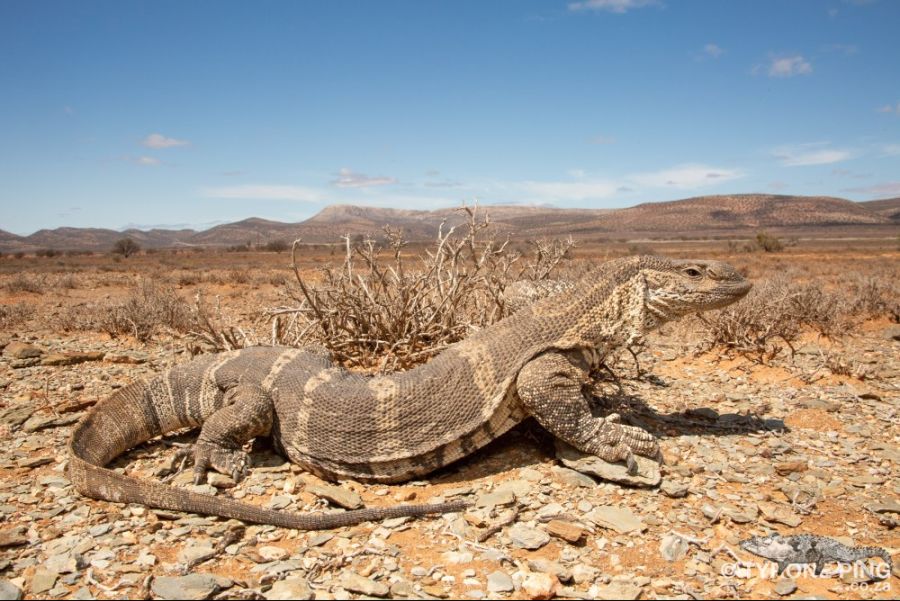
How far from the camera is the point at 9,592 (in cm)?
301

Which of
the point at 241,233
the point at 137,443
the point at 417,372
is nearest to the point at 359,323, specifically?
the point at 417,372

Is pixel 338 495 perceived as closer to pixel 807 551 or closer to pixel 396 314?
pixel 396 314

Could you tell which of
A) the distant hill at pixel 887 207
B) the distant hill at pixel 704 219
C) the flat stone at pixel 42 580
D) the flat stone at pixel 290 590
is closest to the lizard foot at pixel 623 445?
the flat stone at pixel 290 590

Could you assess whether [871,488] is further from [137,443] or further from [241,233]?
[241,233]

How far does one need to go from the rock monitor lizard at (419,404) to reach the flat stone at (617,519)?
0.45 meters

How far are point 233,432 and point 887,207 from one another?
6157 inches

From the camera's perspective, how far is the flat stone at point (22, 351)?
750 centimetres

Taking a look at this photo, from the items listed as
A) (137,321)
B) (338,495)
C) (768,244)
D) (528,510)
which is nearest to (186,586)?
(338,495)

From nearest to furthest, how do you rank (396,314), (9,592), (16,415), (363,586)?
(9,592) < (363,586) < (16,415) < (396,314)

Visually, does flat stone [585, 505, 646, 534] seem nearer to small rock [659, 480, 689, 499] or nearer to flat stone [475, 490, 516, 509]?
small rock [659, 480, 689, 499]

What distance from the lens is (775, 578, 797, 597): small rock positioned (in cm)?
298

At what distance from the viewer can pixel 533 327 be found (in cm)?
434

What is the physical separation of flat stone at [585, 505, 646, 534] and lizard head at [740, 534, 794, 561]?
0.62 metres

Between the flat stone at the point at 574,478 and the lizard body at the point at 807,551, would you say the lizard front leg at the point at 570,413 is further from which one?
the lizard body at the point at 807,551
